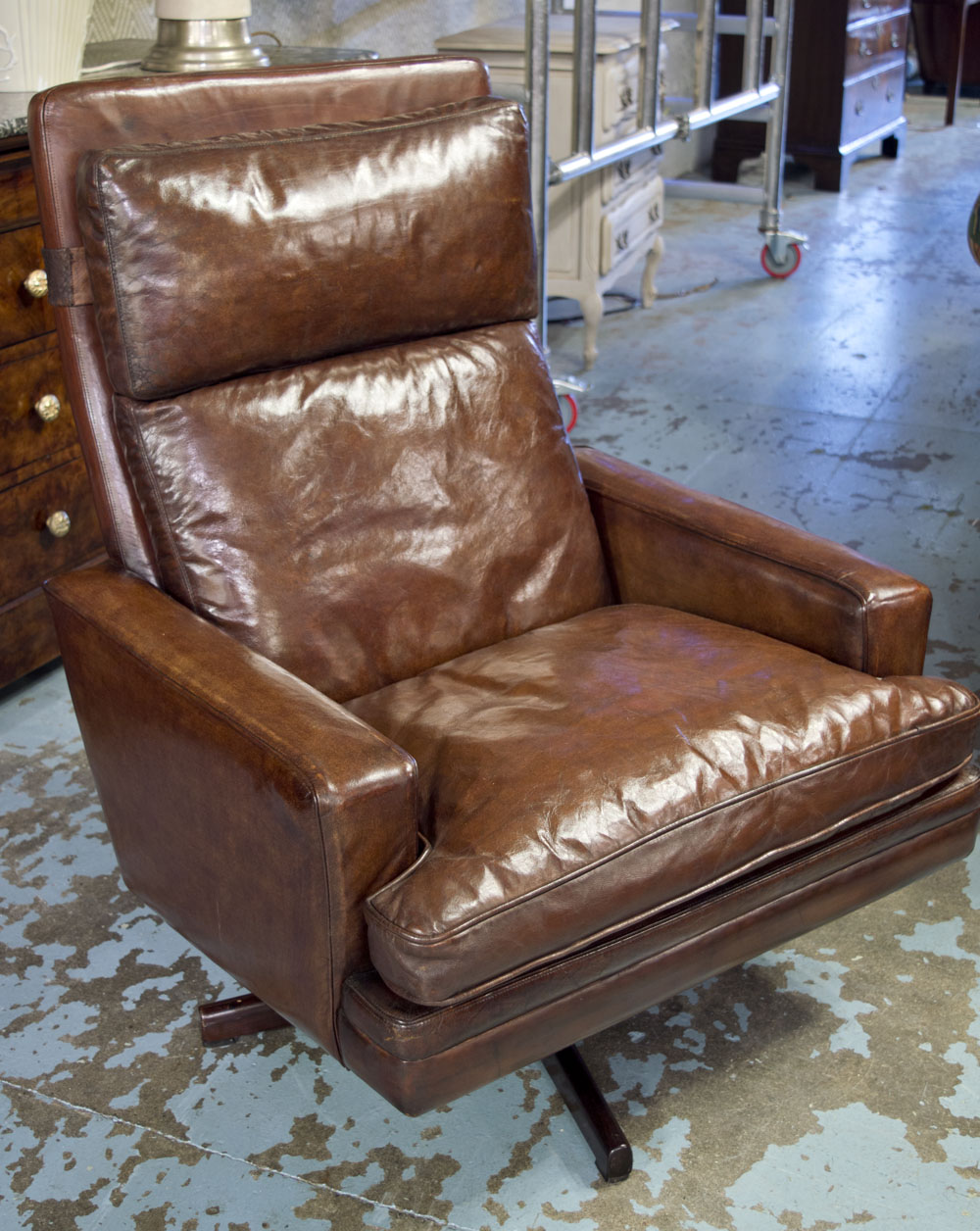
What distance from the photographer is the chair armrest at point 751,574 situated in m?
1.41

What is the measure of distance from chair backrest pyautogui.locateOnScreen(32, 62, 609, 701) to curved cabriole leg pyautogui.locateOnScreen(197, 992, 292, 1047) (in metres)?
0.36

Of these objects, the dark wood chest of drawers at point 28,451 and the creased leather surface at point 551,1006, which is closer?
the creased leather surface at point 551,1006

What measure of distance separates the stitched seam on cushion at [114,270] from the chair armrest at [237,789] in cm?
22

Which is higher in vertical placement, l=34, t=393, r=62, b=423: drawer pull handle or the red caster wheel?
l=34, t=393, r=62, b=423: drawer pull handle

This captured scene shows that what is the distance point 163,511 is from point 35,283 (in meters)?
0.81

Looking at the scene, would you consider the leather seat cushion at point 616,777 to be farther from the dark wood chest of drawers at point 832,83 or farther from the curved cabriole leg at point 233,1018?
the dark wood chest of drawers at point 832,83

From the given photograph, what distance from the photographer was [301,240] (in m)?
1.41

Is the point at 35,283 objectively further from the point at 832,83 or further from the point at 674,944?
the point at 832,83

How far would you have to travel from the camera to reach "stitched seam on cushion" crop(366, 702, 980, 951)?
1069 millimetres

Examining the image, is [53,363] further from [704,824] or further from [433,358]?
[704,824]

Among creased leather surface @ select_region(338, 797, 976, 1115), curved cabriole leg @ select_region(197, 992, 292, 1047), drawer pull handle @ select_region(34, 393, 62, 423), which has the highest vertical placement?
drawer pull handle @ select_region(34, 393, 62, 423)

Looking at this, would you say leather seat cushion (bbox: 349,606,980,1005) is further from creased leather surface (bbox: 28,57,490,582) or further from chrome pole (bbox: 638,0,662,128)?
chrome pole (bbox: 638,0,662,128)

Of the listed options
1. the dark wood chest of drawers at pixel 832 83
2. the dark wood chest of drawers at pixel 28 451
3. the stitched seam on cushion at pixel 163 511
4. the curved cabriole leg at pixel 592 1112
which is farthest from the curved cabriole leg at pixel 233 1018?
the dark wood chest of drawers at pixel 832 83

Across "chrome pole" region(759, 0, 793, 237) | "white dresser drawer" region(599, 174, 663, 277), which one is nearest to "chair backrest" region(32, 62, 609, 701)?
"white dresser drawer" region(599, 174, 663, 277)
